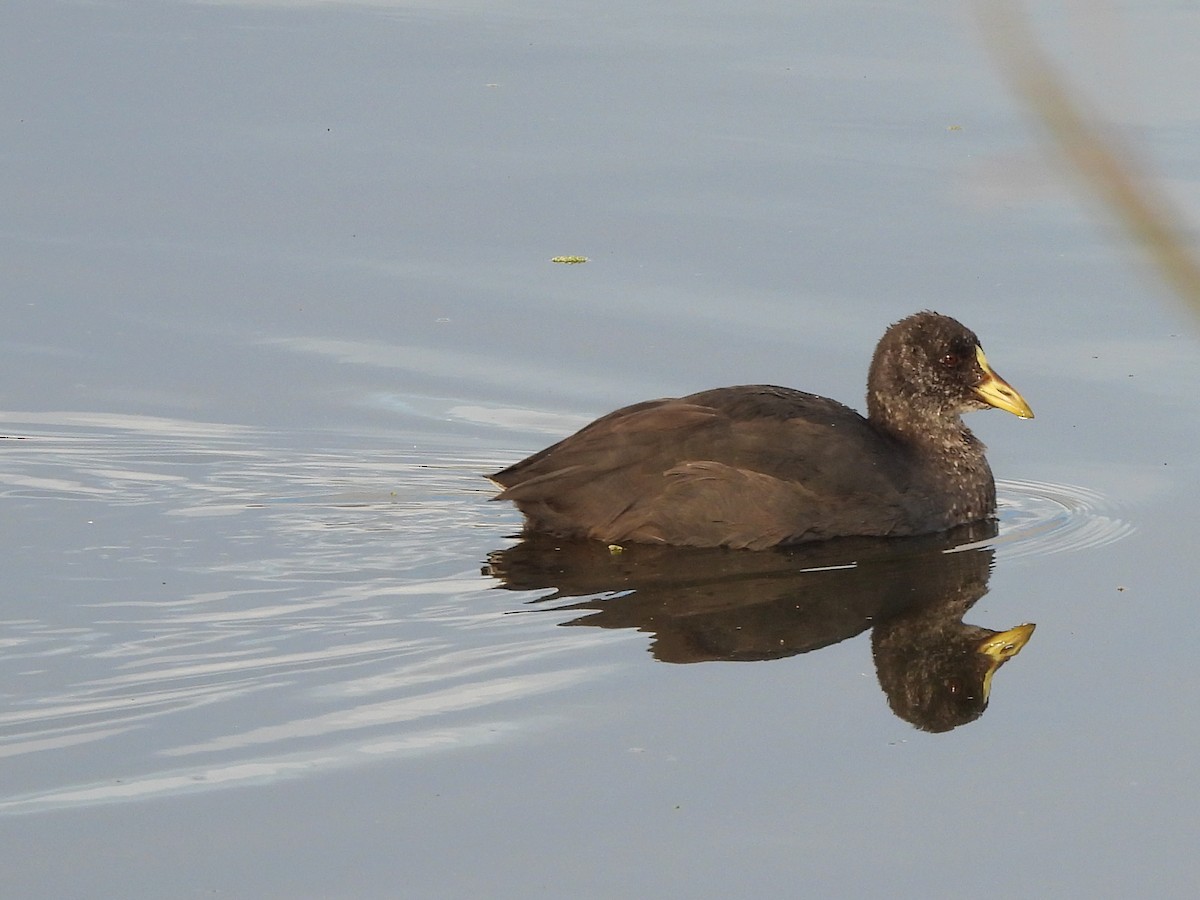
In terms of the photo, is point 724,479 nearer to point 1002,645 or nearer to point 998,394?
point 998,394

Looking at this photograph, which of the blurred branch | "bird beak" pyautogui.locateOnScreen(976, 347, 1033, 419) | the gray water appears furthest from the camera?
"bird beak" pyautogui.locateOnScreen(976, 347, 1033, 419)

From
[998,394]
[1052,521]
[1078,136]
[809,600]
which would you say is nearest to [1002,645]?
[809,600]

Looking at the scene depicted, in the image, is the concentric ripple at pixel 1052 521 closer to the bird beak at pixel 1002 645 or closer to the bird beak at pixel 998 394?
the bird beak at pixel 998 394

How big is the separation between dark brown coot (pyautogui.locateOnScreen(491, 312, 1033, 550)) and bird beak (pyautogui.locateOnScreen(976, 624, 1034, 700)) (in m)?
1.36

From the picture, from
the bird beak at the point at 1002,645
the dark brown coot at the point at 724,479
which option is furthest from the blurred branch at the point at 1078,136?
the dark brown coot at the point at 724,479

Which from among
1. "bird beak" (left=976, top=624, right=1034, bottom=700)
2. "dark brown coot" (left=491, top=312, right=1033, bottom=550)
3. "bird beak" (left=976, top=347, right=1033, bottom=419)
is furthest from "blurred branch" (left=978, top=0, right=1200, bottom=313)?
"bird beak" (left=976, top=347, right=1033, bottom=419)

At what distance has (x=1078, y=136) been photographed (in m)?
1.48

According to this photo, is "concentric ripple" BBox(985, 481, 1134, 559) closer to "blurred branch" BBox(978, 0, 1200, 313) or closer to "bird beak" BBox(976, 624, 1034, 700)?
"bird beak" BBox(976, 624, 1034, 700)

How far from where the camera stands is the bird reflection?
23.2 feet

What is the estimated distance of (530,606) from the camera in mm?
7633

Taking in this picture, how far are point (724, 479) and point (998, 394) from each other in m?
1.61

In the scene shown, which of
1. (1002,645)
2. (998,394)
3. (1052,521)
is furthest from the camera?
(998,394)

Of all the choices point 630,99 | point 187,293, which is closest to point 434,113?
point 630,99

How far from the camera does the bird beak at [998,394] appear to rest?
9.30 meters
